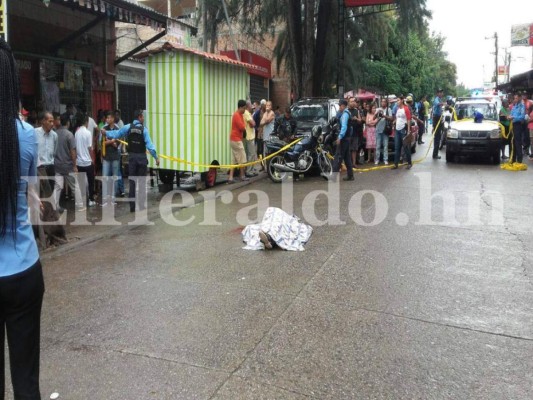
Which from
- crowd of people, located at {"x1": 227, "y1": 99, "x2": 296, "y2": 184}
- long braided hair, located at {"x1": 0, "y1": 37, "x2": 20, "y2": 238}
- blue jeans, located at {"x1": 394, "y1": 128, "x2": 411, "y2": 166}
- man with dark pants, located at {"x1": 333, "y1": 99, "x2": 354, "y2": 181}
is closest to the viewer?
long braided hair, located at {"x1": 0, "y1": 37, "x2": 20, "y2": 238}

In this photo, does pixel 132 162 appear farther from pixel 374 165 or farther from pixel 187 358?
pixel 374 165

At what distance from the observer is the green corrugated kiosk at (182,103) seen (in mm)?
11938

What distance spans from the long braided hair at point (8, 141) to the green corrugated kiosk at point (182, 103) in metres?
9.47

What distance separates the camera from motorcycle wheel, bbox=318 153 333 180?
1402 cm

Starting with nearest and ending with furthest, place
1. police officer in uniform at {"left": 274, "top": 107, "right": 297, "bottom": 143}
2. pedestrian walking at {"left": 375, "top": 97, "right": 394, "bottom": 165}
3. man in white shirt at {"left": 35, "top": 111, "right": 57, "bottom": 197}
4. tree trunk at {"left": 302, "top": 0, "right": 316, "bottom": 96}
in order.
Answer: man in white shirt at {"left": 35, "top": 111, "right": 57, "bottom": 197}
police officer in uniform at {"left": 274, "top": 107, "right": 297, "bottom": 143}
pedestrian walking at {"left": 375, "top": 97, "right": 394, "bottom": 165}
tree trunk at {"left": 302, "top": 0, "right": 316, "bottom": 96}

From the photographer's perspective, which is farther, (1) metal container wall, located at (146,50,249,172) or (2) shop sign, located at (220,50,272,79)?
(2) shop sign, located at (220,50,272,79)

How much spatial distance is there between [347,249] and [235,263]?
1.56 meters

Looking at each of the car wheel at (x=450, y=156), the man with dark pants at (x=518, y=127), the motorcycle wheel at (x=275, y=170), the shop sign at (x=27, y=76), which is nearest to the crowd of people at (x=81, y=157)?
the shop sign at (x=27, y=76)

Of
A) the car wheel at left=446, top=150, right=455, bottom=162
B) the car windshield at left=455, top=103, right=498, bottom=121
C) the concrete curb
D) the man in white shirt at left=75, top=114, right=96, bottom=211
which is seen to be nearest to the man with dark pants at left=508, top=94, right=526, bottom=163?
the car windshield at left=455, top=103, right=498, bottom=121

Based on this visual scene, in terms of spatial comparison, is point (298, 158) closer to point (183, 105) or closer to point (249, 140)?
point (249, 140)

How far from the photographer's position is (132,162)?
396 inches

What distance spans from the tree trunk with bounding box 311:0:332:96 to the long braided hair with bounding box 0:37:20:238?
18.7 meters

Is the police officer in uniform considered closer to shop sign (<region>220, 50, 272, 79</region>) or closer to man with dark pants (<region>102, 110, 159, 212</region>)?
man with dark pants (<region>102, 110, 159, 212</region>)

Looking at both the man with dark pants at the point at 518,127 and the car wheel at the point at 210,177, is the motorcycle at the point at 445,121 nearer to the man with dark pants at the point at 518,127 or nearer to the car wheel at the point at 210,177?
the man with dark pants at the point at 518,127
